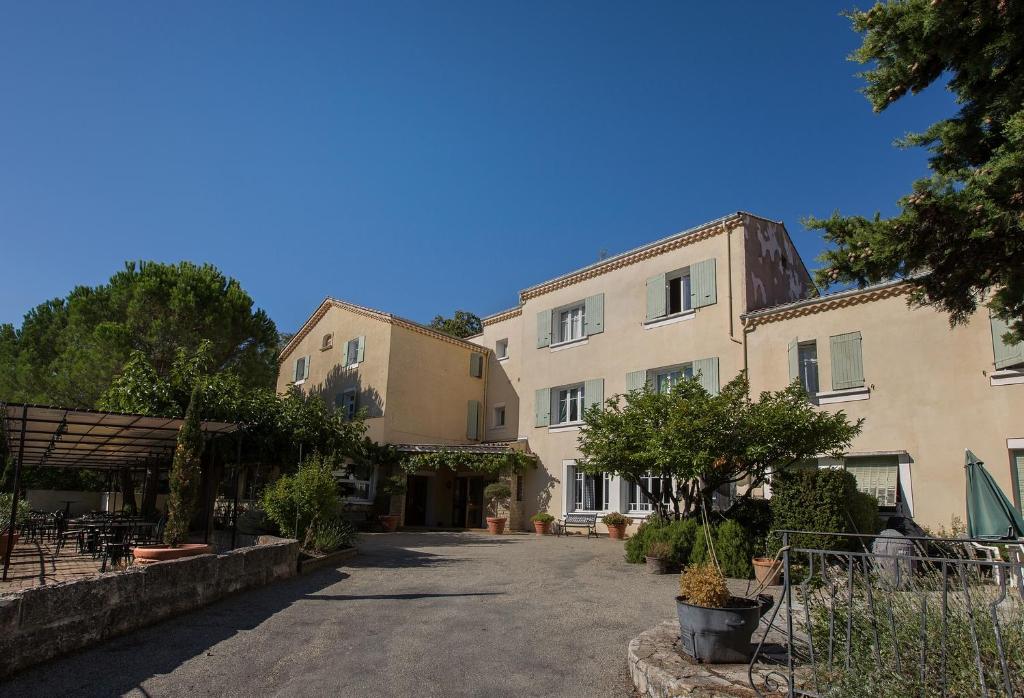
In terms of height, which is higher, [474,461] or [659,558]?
[474,461]

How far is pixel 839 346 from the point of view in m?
15.1

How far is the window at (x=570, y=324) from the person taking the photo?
22.2 metres

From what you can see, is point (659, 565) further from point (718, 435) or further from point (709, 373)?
Answer: point (709, 373)

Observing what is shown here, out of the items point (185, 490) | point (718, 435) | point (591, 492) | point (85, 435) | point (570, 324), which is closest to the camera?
point (185, 490)

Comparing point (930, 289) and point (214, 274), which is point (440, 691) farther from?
point (214, 274)

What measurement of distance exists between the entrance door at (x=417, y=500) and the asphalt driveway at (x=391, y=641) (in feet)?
43.7

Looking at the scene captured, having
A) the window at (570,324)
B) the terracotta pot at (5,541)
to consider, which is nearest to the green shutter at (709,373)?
the window at (570,324)

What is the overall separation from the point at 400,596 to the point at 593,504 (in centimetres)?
1148

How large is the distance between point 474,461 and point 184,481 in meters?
13.0

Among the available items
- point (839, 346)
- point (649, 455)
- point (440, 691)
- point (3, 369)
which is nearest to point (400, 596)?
point (440, 691)

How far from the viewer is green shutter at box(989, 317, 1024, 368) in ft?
39.5

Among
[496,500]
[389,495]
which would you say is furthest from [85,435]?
[496,500]

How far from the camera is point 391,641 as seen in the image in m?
6.78

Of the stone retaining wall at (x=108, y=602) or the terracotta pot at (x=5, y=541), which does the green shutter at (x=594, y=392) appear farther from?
the terracotta pot at (x=5, y=541)
